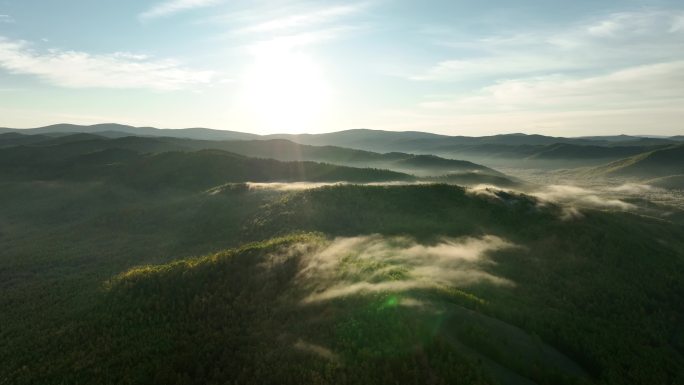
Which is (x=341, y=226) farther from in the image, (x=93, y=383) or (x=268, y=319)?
(x=93, y=383)

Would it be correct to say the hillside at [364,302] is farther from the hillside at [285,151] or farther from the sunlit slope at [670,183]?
the hillside at [285,151]

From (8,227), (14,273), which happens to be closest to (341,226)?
(14,273)

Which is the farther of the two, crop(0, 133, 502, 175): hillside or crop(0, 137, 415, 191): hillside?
crop(0, 133, 502, 175): hillside

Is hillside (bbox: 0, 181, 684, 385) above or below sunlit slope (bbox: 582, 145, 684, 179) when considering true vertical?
below

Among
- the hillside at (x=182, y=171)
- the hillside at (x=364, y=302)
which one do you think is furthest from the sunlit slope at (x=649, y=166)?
the hillside at (x=364, y=302)

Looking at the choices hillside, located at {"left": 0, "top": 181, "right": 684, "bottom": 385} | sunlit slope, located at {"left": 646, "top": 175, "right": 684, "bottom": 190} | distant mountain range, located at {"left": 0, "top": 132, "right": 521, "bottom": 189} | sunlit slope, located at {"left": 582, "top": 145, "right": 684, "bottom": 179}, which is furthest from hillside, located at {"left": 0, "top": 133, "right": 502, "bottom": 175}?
hillside, located at {"left": 0, "top": 181, "right": 684, "bottom": 385}

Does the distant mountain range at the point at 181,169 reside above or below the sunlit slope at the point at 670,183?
Result: above

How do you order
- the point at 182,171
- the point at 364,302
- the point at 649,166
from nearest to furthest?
the point at 364,302 < the point at 182,171 < the point at 649,166

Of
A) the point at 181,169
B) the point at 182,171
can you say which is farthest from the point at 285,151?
the point at 182,171

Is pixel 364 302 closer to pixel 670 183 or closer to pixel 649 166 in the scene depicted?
pixel 670 183

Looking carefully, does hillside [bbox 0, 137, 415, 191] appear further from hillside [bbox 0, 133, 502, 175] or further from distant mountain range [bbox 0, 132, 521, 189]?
hillside [bbox 0, 133, 502, 175]

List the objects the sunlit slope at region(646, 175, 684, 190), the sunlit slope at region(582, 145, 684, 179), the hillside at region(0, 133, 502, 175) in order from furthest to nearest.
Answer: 1. the hillside at region(0, 133, 502, 175)
2. the sunlit slope at region(582, 145, 684, 179)
3. the sunlit slope at region(646, 175, 684, 190)
